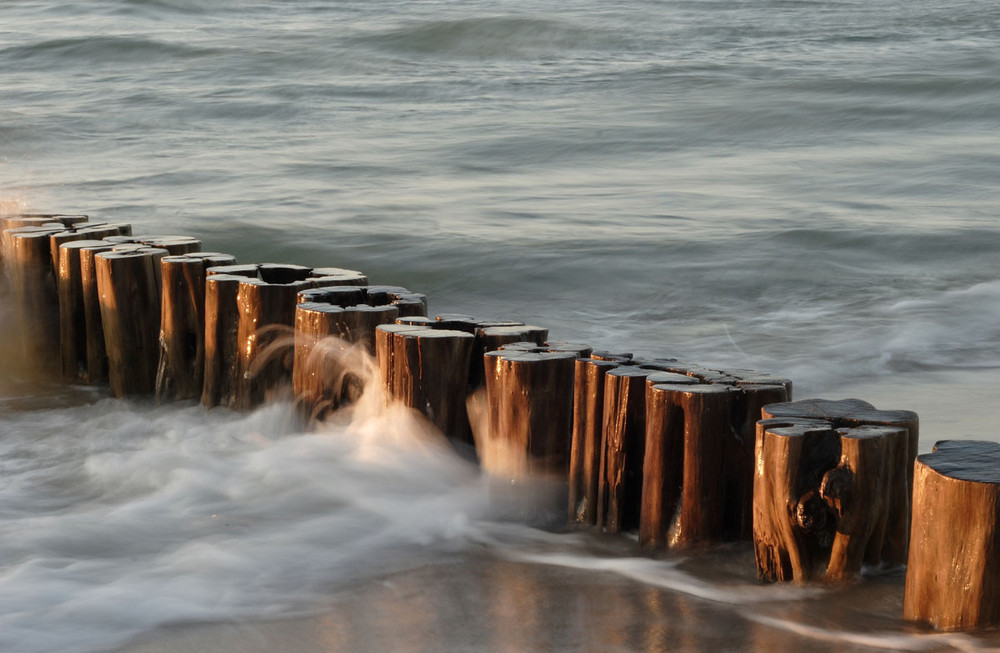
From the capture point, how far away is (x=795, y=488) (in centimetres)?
283

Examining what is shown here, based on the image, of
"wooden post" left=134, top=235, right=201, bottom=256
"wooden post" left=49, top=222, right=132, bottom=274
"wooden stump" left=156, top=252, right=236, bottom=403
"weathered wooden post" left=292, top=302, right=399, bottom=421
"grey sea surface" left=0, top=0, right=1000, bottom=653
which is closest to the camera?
"grey sea surface" left=0, top=0, right=1000, bottom=653

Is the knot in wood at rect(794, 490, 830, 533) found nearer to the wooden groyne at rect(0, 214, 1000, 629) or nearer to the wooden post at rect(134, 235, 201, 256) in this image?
the wooden groyne at rect(0, 214, 1000, 629)

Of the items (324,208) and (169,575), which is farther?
(324,208)

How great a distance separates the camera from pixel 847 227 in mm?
10492

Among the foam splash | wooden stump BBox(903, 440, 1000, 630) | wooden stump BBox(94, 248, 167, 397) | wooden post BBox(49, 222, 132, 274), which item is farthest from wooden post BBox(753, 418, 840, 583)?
wooden post BBox(49, 222, 132, 274)

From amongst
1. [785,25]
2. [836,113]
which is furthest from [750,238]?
[785,25]

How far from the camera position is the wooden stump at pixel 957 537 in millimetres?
2463

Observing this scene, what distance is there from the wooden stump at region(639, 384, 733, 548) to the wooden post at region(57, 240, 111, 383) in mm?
3029

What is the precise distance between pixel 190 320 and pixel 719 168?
10.0m

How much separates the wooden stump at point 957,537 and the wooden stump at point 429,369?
164 centimetres

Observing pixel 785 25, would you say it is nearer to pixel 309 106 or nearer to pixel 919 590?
pixel 309 106

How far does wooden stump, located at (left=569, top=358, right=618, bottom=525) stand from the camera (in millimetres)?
3383

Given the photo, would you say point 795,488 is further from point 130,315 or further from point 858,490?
point 130,315

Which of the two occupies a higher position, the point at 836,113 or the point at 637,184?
the point at 836,113
